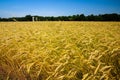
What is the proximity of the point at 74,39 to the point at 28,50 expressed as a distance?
93cm

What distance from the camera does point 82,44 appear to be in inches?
131

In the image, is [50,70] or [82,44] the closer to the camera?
[50,70]

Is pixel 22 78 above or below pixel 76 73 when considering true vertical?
below

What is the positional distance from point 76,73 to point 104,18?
28741 mm

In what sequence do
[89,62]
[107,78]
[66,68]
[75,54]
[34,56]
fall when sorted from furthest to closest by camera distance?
[34,56] → [75,54] → [66,68] → [89,62] → [107,78]

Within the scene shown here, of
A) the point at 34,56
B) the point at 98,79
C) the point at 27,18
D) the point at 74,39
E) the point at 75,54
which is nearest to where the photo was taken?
the point at 98,79

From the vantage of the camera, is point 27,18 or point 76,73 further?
point 27,18

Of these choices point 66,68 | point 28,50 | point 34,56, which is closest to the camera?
point 66,68

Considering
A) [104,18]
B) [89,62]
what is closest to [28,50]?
[89,62]

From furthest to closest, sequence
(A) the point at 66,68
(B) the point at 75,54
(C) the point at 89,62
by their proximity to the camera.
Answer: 1. (B) the point at 75,54
2. (A) the point at 66,68
3. (C) the point at 89,62

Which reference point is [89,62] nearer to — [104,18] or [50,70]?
[50,70]

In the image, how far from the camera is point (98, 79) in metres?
2.15

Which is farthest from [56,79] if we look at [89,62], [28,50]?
[28,50]

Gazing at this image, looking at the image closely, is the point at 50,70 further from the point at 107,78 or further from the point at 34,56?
the point at 107,78
